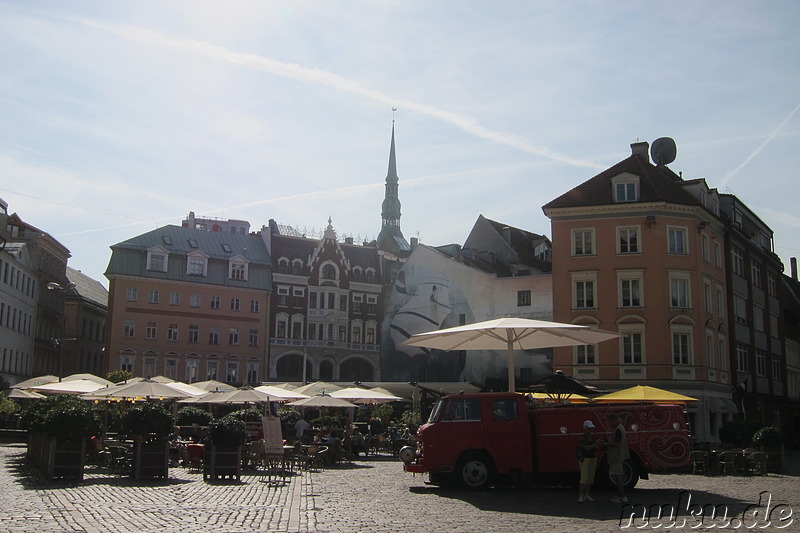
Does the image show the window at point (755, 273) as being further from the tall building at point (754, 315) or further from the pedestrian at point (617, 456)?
the pedestrian at point (617, 456)

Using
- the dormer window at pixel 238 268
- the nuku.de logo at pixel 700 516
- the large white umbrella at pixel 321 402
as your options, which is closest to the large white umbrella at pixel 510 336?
the nuku.de logo at pixel 700 516

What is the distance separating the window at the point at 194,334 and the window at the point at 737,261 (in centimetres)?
3944

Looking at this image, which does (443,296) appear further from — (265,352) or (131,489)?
(131,489)

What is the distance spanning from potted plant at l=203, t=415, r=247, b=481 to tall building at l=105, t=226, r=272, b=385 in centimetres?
4578

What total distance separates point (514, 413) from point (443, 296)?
149 feet

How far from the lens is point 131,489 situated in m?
18.0

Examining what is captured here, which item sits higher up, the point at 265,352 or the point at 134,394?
the point at 265,352

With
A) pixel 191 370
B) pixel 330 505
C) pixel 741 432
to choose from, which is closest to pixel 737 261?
pixel 741 432

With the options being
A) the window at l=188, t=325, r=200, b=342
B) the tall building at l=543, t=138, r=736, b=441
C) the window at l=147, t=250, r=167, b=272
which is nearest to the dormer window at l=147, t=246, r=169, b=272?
the window at l=147, t=250, r=167, b=272

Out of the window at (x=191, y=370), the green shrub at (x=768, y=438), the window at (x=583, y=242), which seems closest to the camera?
the green shrub at (x=768, y=438)

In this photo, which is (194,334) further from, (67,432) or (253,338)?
(67,432)

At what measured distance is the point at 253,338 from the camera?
226ft

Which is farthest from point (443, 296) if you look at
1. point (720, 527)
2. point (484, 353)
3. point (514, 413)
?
point (720, 527)

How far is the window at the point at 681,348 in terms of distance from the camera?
44.0 m
